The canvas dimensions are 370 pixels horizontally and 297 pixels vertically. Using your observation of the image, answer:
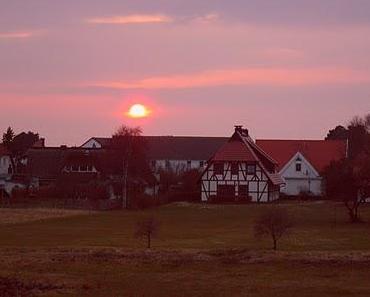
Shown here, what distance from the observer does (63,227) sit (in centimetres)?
4997

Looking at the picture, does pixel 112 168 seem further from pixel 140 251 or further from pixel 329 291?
pixel 329 291

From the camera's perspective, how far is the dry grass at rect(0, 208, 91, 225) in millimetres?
56525

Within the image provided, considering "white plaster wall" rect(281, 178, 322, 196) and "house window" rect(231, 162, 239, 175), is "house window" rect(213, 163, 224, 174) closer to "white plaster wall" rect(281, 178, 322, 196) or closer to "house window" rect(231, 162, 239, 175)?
"house window" rect(231, 162, 239, 175)

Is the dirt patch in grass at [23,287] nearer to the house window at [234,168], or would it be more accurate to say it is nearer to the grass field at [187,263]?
the grass field at [187,263]

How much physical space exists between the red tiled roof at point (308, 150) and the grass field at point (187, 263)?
53.0 m

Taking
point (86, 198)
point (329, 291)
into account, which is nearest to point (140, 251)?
point (329, 291)

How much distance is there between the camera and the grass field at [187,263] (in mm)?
23141

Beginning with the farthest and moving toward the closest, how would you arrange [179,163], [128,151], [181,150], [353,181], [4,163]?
[181,150]
[179,163]
[4,163]
[128,151]
[353,181]

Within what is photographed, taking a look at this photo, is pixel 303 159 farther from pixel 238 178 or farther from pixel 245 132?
pixel 238 178

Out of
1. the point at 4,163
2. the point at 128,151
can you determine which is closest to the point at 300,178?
the point at 128,151

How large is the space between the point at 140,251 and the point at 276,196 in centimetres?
6144

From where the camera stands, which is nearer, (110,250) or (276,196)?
(110,250)

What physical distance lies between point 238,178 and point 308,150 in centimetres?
1735

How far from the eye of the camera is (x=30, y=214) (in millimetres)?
63156
